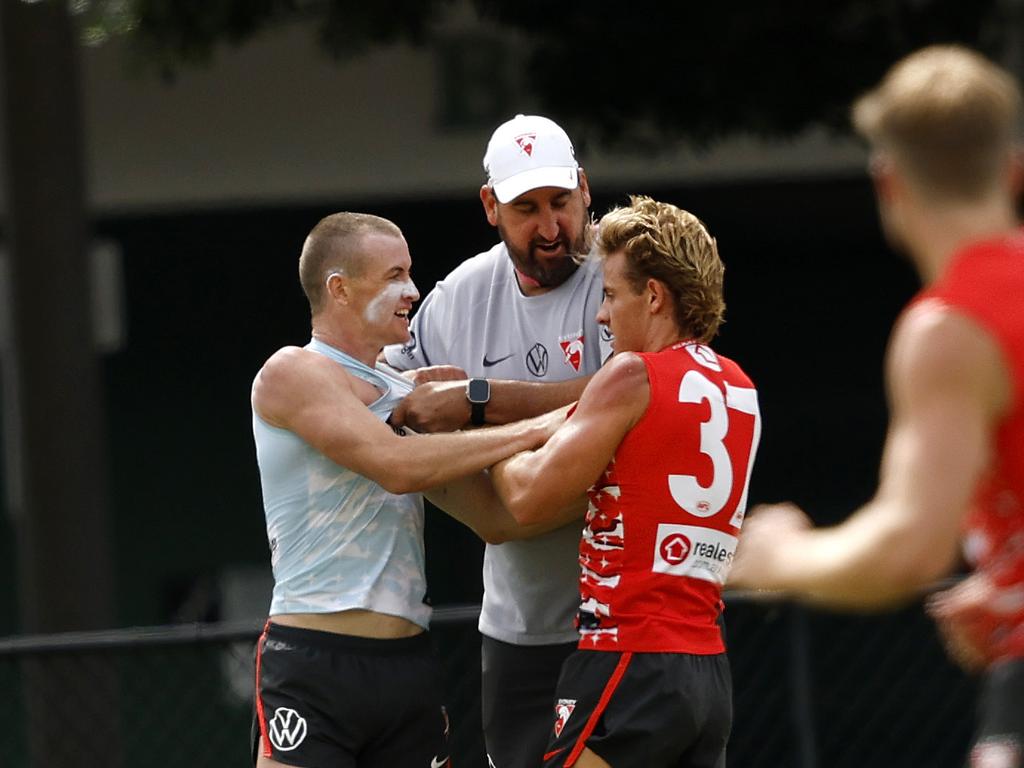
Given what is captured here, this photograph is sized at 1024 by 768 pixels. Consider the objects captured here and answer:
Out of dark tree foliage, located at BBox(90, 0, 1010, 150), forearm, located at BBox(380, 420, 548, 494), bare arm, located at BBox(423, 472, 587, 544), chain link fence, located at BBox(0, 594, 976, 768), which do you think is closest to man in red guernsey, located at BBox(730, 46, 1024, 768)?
forearm, located at BBox(380, 420, 548, 494)

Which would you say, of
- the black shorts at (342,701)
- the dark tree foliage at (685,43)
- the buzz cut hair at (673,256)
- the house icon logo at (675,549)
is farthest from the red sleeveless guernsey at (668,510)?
the dark tree foliage at (685,43)

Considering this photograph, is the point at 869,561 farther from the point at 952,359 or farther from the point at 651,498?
the point at 651,498

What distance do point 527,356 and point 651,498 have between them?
0.78 metres

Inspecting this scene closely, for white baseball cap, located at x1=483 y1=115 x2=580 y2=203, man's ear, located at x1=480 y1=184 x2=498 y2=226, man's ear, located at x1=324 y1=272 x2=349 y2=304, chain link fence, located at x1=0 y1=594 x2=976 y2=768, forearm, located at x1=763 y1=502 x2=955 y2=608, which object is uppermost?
white baseball cap, located at x1=483 y1=115 x2=580 y2=203

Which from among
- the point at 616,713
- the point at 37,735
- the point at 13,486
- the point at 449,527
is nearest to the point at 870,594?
the point at 616,713

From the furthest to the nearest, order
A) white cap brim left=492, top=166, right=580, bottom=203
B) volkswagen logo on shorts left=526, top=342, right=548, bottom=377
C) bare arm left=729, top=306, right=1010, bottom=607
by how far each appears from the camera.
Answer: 1. volkswagen logo on shorts left=526, top=342, right=548, bottom=377
2. white cap brim left=492, top=166, right=580, bottom=203
3. bare arm left=729, top=306, right=1010, bottom=607

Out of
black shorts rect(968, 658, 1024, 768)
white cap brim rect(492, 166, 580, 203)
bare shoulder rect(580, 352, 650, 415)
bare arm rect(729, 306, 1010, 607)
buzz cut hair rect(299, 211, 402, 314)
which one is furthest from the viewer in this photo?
white cap brim rect(492, 166, 580, 203)

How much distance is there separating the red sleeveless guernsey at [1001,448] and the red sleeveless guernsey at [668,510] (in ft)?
3.20

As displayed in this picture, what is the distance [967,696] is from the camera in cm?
746

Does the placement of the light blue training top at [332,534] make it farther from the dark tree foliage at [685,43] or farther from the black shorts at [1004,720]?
the dark tree foliage at [685,43]

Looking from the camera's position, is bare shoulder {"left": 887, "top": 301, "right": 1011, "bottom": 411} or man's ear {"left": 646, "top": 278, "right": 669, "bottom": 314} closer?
bare shoulder {"left": 887, "top": 301, "right": 1011, "bottom": 411}

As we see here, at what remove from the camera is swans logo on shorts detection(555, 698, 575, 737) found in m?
3.79

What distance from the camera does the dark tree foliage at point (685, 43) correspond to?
23.9 feet

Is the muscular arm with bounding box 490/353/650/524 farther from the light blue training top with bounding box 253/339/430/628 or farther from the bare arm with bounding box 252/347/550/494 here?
the light blue training top with bounding box 253/339/430/628
